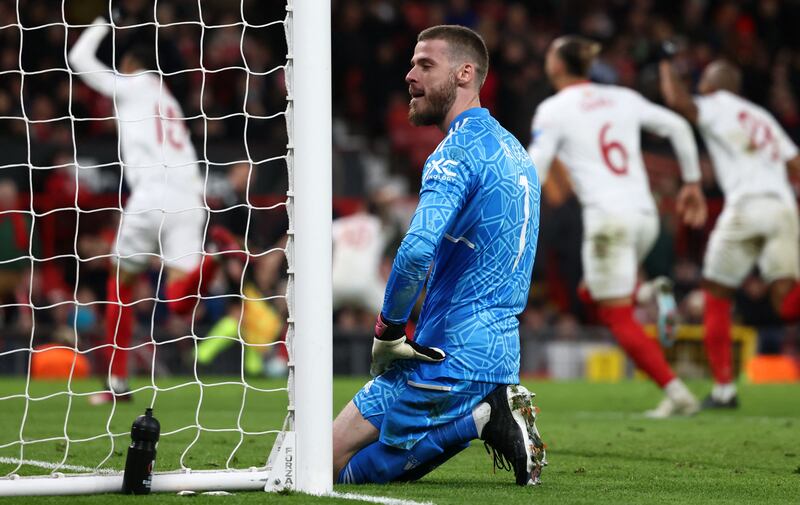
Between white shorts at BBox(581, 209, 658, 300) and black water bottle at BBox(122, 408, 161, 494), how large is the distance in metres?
4.90

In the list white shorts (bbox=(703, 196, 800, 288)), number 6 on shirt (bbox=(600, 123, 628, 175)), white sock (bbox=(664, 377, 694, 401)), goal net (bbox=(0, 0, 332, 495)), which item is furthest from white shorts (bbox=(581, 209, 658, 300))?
goal net (bbox=(0, 0, 332, 495))

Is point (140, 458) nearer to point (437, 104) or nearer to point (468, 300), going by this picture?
point (468, 300)

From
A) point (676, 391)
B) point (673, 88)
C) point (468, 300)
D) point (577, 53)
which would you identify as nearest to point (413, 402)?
point (468, 300)

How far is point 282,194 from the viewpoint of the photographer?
601 inches

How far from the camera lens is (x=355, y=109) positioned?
17.5 m

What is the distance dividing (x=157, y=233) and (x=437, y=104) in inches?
197

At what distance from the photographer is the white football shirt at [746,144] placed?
9578mm

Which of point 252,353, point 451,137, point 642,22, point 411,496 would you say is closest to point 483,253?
point 451,137

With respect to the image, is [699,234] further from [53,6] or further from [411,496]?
[411,496]

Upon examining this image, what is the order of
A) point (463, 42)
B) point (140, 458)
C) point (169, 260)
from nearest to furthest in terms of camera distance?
1. point (140, 458)
2. point (463, 42)
3. point (169, 260)

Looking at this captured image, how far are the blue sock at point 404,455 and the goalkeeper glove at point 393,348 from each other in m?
0.27

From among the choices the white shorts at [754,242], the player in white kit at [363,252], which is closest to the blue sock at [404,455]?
the white shorts at [754,242]

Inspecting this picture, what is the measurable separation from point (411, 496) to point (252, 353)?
32.7 feet

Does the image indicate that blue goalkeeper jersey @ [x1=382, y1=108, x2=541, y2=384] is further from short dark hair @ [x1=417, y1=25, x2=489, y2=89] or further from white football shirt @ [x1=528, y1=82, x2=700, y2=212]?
white football shirt @ [x1=528, y1=82, x2=700, y2=212]
